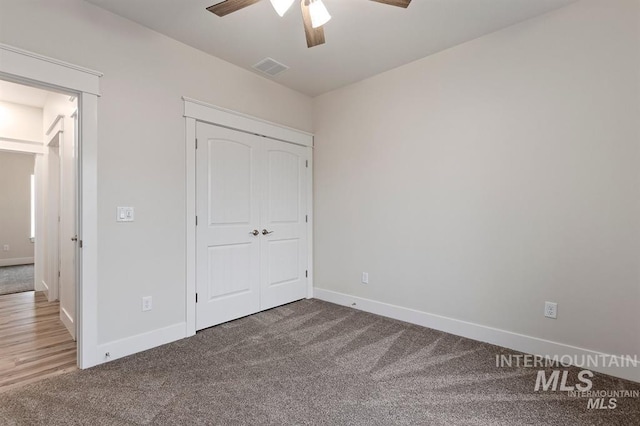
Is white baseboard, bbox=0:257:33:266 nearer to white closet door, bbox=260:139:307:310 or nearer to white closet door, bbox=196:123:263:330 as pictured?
white closet door, bbox=196:123:263:330

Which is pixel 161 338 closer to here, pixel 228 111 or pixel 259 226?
pixel 259 226

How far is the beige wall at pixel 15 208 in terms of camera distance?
6188 millimetres

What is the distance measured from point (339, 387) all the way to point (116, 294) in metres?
1.84

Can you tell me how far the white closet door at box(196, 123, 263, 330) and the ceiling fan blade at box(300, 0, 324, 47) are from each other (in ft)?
4.55

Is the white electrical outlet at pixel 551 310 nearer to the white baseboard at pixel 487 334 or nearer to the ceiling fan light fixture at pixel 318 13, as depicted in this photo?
the white baseboard at pixel 487 334

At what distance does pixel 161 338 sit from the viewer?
8.59 ft

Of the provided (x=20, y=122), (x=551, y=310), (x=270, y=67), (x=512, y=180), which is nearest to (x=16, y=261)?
(x=20, y=122)

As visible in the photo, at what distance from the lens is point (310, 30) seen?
2.03 m

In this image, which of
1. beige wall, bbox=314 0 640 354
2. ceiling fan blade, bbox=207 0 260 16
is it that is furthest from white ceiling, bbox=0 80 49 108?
beige wall, bbox=314 0 640 354

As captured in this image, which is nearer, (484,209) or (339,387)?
(339,387)

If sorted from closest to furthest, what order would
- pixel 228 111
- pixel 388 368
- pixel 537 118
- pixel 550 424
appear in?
pixel 550 424, pixel 388 368, pixel 537 118, pixel 228 111

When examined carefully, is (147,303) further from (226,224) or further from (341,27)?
(341,27)

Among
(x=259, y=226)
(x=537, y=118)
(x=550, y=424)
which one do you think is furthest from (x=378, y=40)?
(x=550, y=424)

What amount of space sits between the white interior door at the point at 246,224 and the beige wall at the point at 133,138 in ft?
0.80
